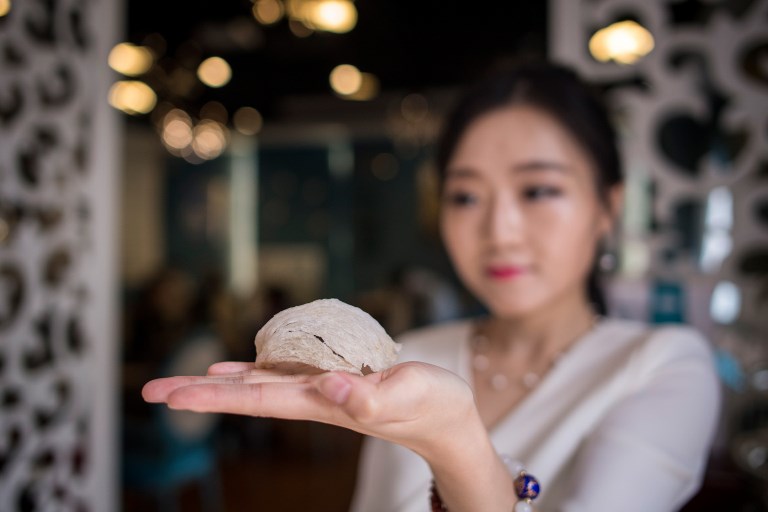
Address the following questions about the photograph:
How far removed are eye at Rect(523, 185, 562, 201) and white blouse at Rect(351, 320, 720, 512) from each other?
306 millimetres

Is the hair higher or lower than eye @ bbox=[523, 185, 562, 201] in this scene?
higher

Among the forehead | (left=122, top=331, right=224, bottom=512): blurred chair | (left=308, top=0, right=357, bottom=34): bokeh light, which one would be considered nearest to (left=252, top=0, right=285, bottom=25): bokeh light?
(left=308, top=0, right=357, bottom=34): bokeh light

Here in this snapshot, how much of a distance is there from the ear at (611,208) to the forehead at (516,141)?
12 centimetres

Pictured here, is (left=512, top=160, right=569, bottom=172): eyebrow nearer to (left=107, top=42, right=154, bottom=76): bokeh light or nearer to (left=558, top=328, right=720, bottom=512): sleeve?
(left=558, top=328, right=720, bottom=512): sleeve

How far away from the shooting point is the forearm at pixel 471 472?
0.69m

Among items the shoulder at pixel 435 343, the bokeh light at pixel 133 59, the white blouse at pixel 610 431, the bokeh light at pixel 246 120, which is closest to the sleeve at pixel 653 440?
the white blouse at pixel 610 431

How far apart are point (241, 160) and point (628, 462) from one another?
9.29 m

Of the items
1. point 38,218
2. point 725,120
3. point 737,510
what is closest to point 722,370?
point 737,510

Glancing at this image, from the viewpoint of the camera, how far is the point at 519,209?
1102 mm

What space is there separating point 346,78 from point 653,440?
18.2 ft

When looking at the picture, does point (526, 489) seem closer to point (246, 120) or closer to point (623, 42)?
point (623, 42)

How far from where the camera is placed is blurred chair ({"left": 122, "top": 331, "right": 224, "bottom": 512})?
3.36m

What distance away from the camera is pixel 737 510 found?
65.7 inches

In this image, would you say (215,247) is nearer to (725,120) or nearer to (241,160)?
(241,160)
